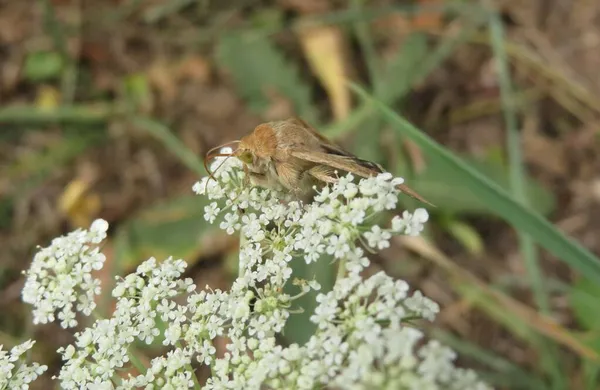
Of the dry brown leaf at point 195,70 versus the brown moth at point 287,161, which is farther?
the dry brown leaf at point 195,70

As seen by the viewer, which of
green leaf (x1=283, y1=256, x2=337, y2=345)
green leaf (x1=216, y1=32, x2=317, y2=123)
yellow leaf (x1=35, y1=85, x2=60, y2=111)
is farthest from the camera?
yellow leaf (x1=35, y1=85, x2=60, y2=111)

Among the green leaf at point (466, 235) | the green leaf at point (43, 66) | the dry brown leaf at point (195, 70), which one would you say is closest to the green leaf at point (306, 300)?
the green leaf at point (466, 235)

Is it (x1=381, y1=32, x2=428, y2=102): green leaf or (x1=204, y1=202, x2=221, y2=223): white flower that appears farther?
(x1=381, y1=32, x2=428, y2=102): green leaf

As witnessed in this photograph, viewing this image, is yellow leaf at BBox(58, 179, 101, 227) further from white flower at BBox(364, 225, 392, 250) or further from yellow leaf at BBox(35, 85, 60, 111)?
white flower at BBox(364, 225, 392, 250)

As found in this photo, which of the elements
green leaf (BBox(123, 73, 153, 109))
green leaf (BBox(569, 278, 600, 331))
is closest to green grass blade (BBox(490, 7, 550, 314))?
green leaf (BBox(569, 278, 600, 331))

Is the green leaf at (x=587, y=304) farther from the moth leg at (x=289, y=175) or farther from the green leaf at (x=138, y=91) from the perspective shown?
the green leaf at (x=138, y=91)

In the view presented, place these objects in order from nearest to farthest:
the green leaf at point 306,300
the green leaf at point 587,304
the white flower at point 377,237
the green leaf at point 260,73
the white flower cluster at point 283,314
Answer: the white flower cluster at point 283,314 < the white flower at point 377,237 < the green leaf at point 306,300 < the green leaf at point 587,304 < the green leaf at point 260,73

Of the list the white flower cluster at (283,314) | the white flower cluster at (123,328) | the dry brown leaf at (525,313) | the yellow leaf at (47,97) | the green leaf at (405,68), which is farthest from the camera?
the yellow leaf at (47,97)
